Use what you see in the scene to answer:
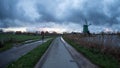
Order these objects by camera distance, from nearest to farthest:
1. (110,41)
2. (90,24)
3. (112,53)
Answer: (112,53) < (110,41) < (90,24)

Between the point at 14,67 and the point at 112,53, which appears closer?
the point at 14,67

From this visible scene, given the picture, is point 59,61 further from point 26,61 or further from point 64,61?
point 26,61

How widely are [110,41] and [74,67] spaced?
9.39 metres

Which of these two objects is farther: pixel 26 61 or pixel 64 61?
pixel 64 61

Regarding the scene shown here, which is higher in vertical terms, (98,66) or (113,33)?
→ (113,33)

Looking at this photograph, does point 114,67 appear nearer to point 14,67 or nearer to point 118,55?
point 118,55

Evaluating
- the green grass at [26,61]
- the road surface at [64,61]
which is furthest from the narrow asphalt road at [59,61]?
the green grass at [26,61]

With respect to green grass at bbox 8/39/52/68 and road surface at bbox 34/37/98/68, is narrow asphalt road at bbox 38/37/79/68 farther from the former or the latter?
green grass at bbox 8/39/52/68

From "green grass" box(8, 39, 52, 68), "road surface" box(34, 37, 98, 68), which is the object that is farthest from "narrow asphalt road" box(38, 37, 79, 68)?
"green grass" box(8, 39, 52, 68)

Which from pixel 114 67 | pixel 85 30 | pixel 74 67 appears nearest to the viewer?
pixel 114 67

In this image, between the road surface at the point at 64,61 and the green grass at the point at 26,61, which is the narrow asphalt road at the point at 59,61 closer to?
the road surface at the point at 64,61

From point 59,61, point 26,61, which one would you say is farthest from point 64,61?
point 26,61

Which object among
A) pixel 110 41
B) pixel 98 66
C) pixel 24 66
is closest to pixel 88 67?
pixel 98 66

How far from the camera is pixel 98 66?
1416 centimetres
